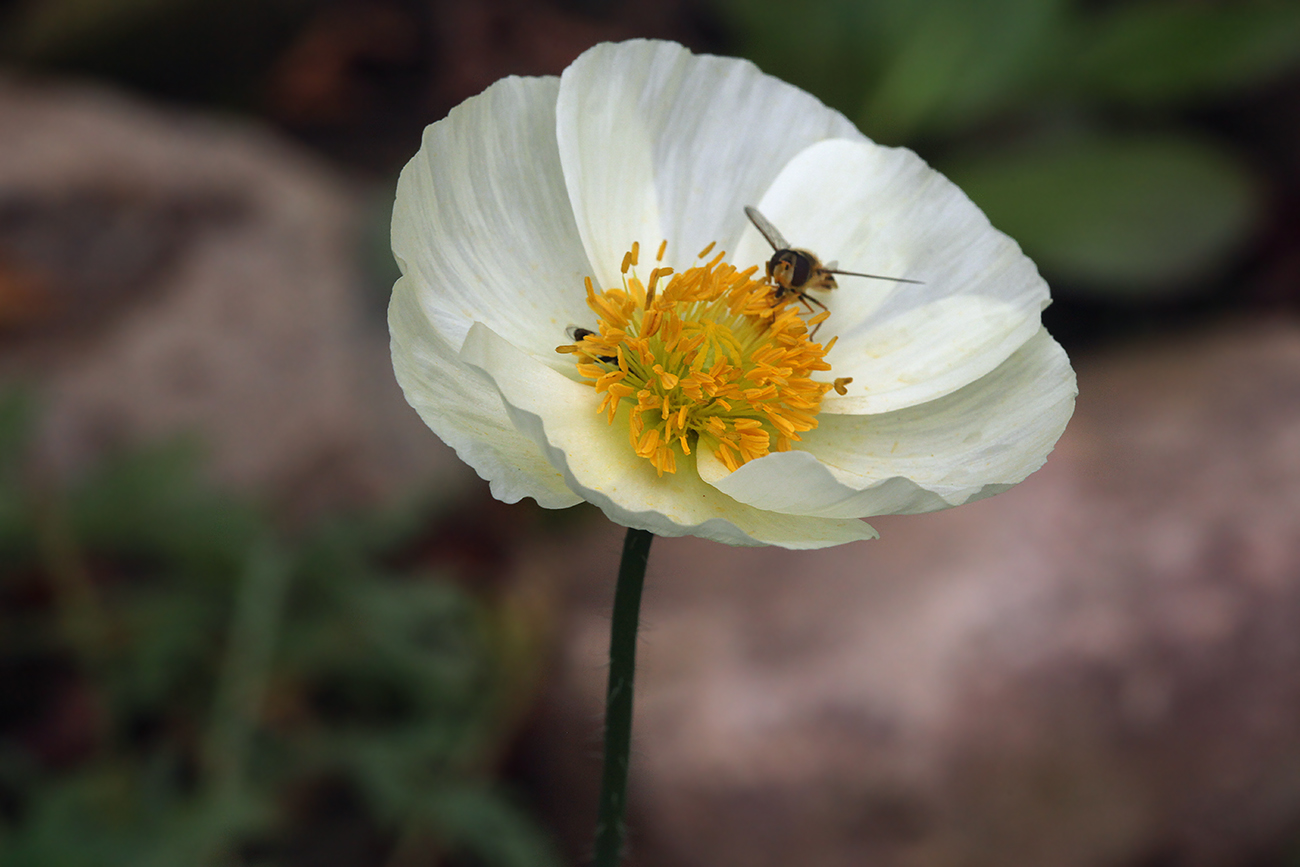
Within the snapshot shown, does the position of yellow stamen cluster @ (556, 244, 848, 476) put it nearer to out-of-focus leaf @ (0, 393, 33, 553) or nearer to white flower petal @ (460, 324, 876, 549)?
white flower petal @ (460, 324, 876, 549)

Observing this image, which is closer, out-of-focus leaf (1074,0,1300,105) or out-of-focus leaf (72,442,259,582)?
out-of-focus leaf (72,442,259,582)

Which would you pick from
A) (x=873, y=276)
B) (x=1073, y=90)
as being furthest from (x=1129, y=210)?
(x=873, y=276)

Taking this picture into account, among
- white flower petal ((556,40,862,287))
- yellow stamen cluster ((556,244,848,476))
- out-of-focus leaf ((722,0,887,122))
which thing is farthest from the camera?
out-of-focus leaf ((722,0,887,122))

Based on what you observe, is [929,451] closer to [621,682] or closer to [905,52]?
[621,682]

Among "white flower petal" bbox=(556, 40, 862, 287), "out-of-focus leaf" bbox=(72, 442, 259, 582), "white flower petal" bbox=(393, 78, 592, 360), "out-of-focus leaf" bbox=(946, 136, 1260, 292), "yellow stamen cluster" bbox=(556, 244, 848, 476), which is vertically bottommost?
"out-of-focus leaf" bbox=(72, 442, 259, 582)

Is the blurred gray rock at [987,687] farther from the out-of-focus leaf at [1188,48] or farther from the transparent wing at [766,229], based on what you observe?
the out-of-focus leaf at [1188,48]

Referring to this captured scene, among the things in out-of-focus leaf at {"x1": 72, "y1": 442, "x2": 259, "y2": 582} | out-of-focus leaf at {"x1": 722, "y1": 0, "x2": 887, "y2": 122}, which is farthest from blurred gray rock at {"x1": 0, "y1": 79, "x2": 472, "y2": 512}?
out-of-focus leaf at {"x1": 722, "y1": 0, "x2": 887, "y2": 122}

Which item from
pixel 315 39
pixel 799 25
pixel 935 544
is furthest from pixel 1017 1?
pixel 315 39
